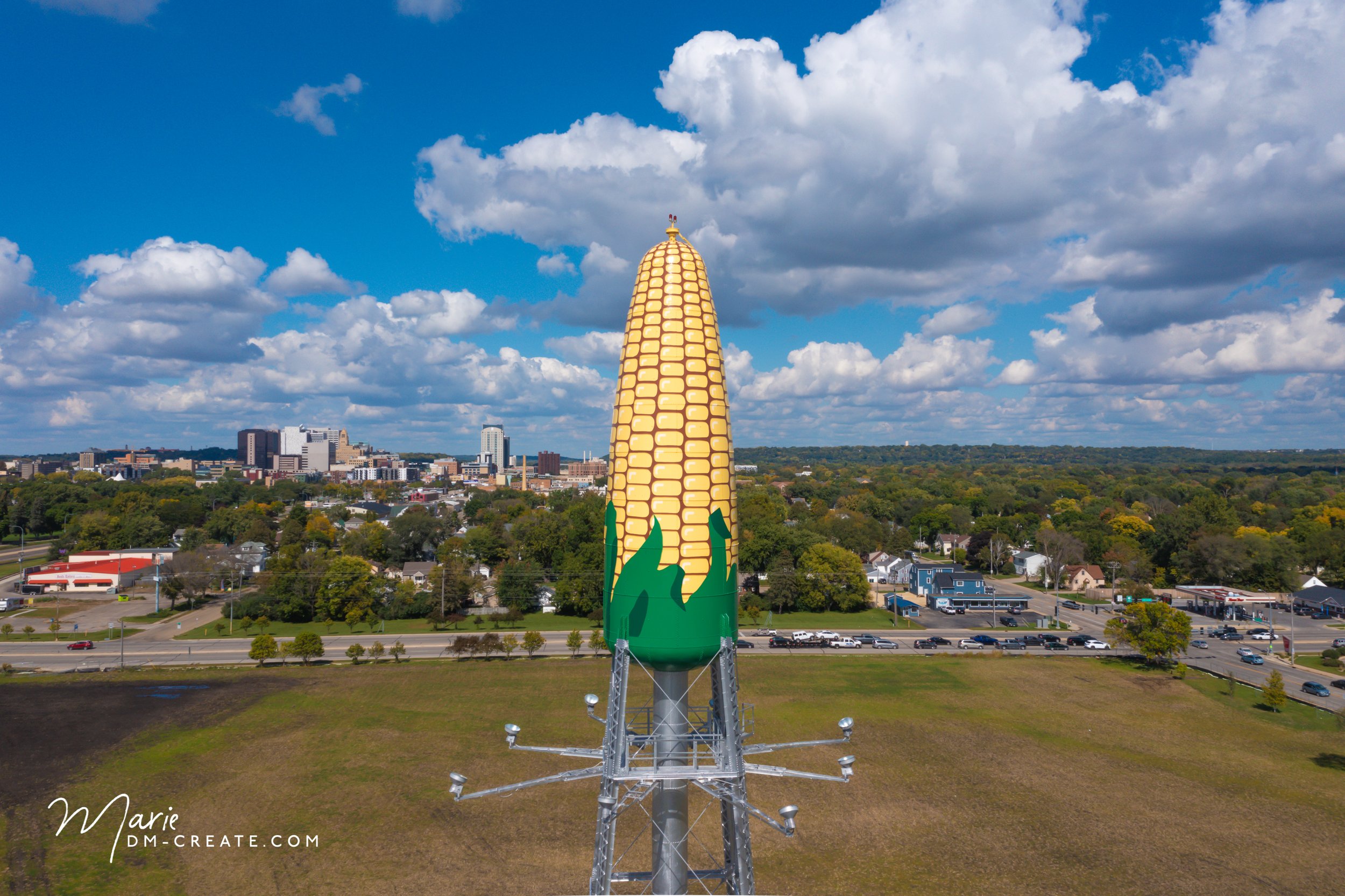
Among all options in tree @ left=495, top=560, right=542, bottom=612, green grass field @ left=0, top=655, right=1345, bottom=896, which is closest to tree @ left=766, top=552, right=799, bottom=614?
green grass field @ left=0, top=655, right=1345, bottom=896

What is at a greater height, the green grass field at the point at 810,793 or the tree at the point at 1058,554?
the tree at the point at 1058,554

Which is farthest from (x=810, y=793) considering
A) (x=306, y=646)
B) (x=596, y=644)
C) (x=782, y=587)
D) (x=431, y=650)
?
(x=782, y=587)

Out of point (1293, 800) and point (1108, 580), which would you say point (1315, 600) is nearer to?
point (1108, 580)

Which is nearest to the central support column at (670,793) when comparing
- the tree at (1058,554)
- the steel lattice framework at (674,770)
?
the steel lattice framework at (674,770)

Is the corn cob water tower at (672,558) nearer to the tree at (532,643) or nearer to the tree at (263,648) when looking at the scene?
the tree at (532,643)

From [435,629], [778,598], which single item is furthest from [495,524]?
[778,598]

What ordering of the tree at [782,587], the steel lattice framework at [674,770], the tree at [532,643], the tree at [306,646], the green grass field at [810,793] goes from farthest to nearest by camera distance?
the tree at [782,587], the tree at [532,643], the tree at [306,646], the green grass field at [810,793], the steel lattice framework at [674,770]
